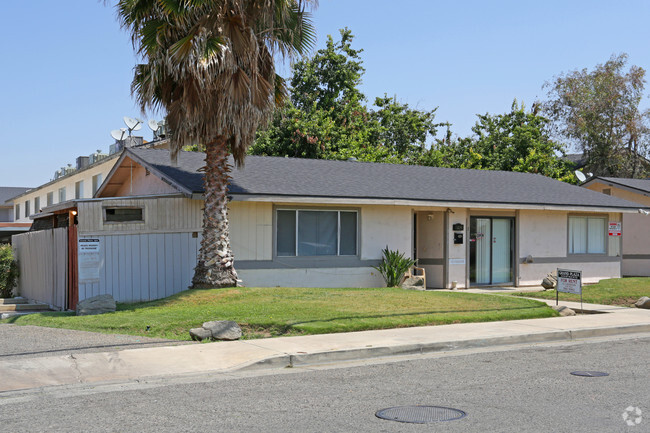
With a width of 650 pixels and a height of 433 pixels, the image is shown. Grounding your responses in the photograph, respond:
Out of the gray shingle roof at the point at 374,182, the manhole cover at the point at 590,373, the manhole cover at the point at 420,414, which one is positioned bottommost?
the manhole cover at the point at 590,373

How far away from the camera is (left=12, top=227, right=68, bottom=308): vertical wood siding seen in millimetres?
17469

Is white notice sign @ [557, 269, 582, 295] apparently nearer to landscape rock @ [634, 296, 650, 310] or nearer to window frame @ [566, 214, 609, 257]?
landscape rock @ [634, 296, 650, 310]

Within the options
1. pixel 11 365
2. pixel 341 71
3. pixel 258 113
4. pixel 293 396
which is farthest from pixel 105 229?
pixel 341 71

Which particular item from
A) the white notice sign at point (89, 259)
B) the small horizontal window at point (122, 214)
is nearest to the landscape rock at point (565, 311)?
the small horizontal window at point (122, 214)

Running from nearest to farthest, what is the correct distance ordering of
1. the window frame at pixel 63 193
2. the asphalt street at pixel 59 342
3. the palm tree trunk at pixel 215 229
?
the asphalt street at pixel 59 342 < the palm tree trunk at pixel 215 229 < the window frame at pixel 63 193

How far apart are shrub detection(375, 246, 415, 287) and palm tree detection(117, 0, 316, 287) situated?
543 cm

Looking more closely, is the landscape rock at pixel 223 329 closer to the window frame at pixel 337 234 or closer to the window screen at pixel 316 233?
the window frame at pixel 337 234

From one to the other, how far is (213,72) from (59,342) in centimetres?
659

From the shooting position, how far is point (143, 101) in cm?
1577

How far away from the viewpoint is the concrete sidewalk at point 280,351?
915 centimetres

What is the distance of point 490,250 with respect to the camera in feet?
75.6

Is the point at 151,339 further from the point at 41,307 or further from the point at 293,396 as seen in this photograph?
the point at 41,307

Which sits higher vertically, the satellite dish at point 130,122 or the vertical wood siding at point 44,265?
the satellite dish at point 130,122

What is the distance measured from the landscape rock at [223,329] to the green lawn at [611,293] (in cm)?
1030
